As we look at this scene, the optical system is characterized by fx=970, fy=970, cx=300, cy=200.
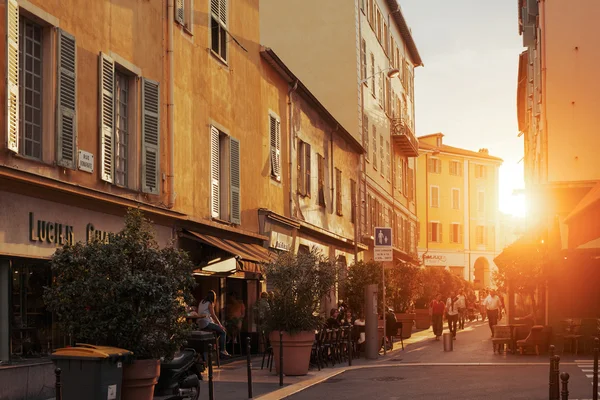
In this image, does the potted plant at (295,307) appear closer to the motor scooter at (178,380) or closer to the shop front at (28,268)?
the shop front at (28,268)

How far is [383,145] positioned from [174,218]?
29635 millimetres

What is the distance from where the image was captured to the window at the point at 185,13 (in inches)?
770

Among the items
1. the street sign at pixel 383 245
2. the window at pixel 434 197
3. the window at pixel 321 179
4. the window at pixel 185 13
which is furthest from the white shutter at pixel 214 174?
the window at pixel 434 197

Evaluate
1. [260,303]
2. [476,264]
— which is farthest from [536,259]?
[476,264]

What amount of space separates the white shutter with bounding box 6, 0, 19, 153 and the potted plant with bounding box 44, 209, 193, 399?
1780mm

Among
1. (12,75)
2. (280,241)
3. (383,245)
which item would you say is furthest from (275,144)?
(12,75)

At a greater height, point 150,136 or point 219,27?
point 219,27

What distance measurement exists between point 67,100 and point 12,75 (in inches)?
69.5

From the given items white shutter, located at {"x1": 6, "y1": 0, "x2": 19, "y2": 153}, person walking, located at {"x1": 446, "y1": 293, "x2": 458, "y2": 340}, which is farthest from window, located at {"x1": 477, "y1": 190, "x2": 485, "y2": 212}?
white shutter, located at {"x1": 6, "y1": 0, "x2": 19, "y2": 153}

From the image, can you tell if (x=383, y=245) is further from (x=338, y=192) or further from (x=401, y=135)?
(x=401, y=135)

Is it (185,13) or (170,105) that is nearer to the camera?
(170,105)

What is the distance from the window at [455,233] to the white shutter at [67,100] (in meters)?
71.9

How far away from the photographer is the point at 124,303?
11477 millimetres

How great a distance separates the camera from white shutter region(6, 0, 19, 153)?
12.5 meters
